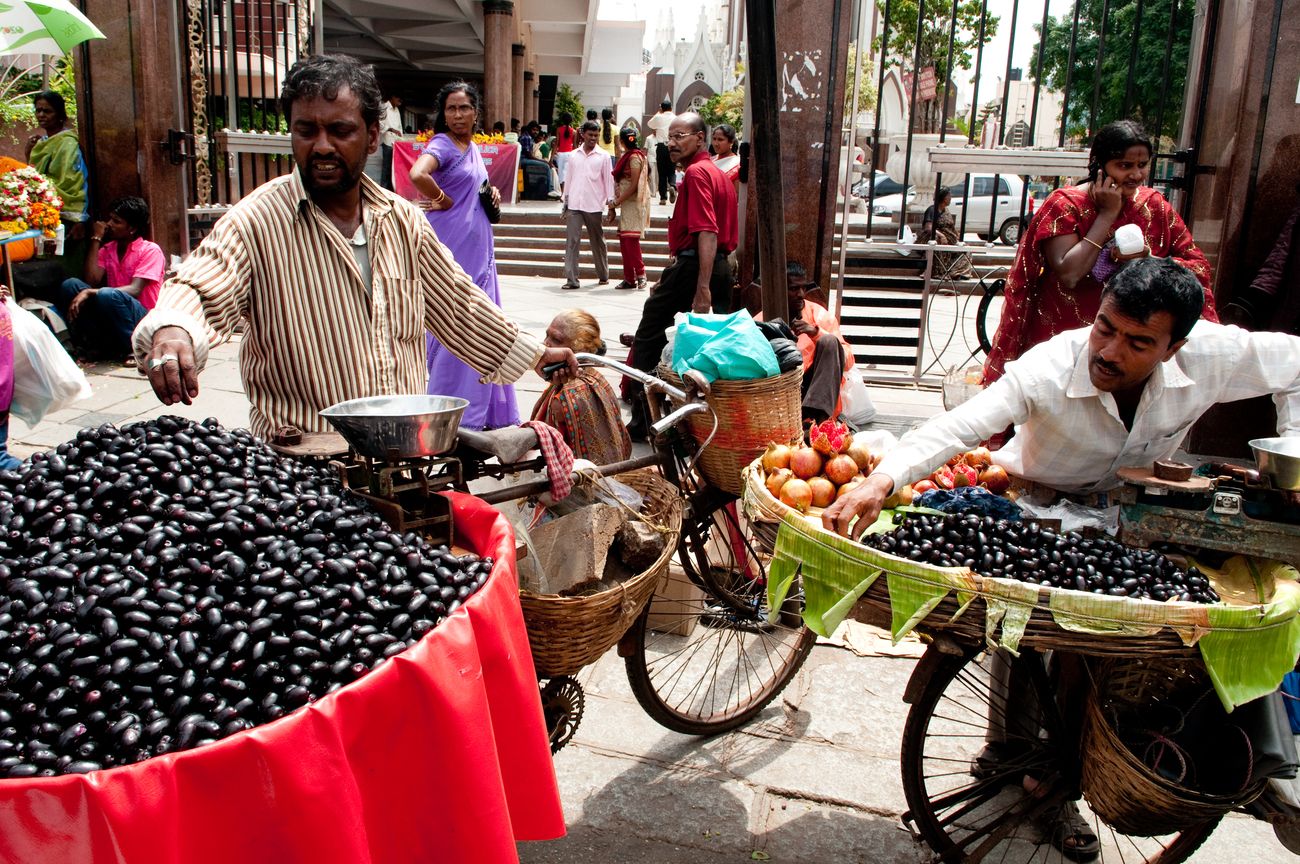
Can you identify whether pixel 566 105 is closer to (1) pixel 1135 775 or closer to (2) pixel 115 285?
(2) pixel 115 285

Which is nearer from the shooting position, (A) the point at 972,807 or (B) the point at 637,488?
(A) the point at 972,807

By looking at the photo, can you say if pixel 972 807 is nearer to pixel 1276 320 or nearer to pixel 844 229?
pixel 1276 320

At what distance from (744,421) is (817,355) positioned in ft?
8.19

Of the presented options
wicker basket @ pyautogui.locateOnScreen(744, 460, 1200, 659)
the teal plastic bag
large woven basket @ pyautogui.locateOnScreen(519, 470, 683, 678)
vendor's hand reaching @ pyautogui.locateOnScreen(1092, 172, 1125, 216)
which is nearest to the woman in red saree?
vendor's hand reaching @ pyautogui.locateOnScreen(1092, 172, 1125, 216)

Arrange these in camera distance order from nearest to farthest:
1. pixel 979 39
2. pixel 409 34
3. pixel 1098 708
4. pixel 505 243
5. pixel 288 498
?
pixel 288 498 < pixel 1098 708 < pixel 979 39 < pixel 505 243 < pixel 409 34

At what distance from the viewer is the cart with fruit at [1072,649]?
1.96m

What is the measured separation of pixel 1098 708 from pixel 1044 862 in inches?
29.6

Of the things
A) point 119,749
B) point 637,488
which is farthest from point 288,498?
point 637,488

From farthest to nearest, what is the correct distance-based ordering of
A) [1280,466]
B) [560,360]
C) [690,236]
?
[690,236] < [560,360] < [1280,466]

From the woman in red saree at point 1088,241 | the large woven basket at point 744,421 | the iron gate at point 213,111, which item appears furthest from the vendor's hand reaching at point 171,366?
the iron gate at point 213,111

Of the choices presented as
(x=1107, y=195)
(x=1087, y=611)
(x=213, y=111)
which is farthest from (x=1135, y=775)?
(x=213, y=111)

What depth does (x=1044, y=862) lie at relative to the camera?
2.73 metres

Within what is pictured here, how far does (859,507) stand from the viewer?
2254 millimetres

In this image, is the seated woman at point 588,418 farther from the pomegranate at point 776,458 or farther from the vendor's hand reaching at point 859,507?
the vendor's hand reaching at point 859,507
